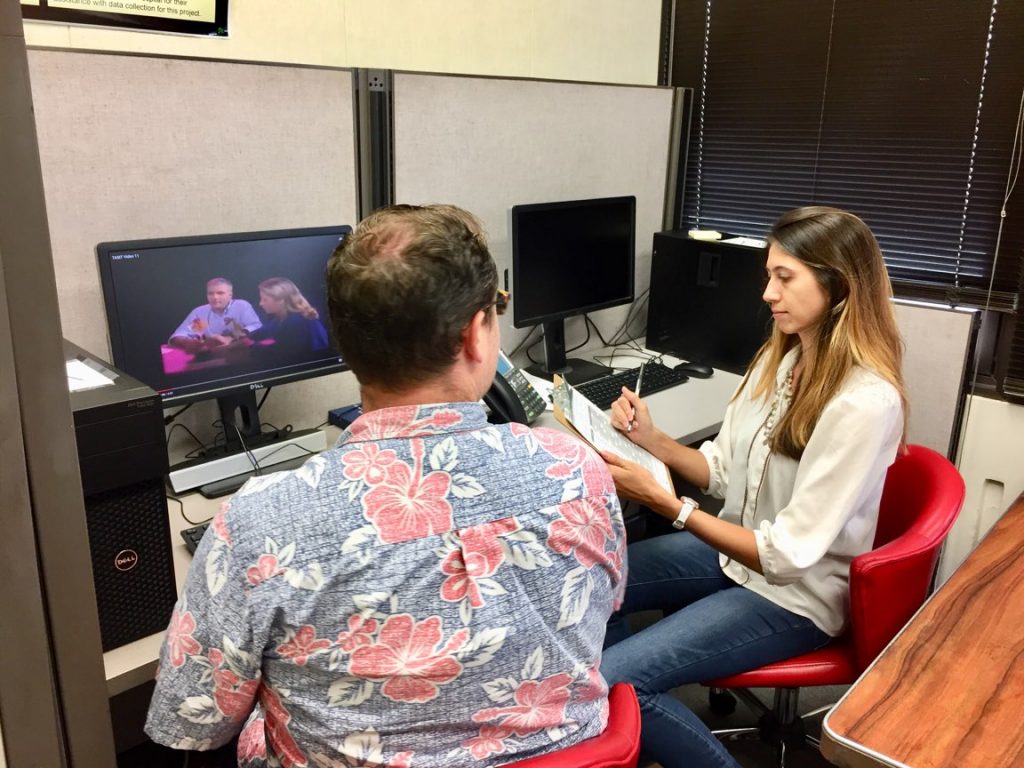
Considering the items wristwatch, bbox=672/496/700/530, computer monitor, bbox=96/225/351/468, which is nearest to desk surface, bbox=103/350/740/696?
computer monitor, bbox=96/225/351/468

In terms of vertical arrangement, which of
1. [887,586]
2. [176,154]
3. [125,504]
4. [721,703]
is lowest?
[721,703]

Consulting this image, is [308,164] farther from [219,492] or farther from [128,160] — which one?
[219,492]

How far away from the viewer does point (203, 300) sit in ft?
5.16

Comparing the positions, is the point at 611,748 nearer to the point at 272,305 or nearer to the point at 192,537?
the point at 192,537

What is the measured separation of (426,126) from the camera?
6.57 feet

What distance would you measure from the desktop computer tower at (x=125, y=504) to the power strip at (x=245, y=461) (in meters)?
0.43

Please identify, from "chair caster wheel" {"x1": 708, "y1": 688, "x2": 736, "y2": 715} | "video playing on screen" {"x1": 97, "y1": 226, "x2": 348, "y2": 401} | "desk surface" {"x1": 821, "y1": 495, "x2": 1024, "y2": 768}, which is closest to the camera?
"desk surface" {"x1": 821, "y1": 495, "x2": 1024, "y2": 768}

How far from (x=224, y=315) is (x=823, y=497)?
1.14m

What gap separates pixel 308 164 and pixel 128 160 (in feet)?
1.23

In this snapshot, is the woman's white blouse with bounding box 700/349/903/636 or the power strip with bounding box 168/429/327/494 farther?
the power strip with bounding box 168/429/327/494

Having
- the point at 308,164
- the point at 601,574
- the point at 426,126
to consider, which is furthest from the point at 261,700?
the point at 426,126

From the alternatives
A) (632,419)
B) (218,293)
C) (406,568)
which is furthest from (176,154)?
(406,568)

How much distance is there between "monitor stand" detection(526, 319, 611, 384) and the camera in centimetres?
232

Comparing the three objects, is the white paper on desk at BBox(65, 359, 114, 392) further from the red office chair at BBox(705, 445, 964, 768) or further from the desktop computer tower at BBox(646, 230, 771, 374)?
the desktop computer tower at BBox(646, 230, 771, 374)
